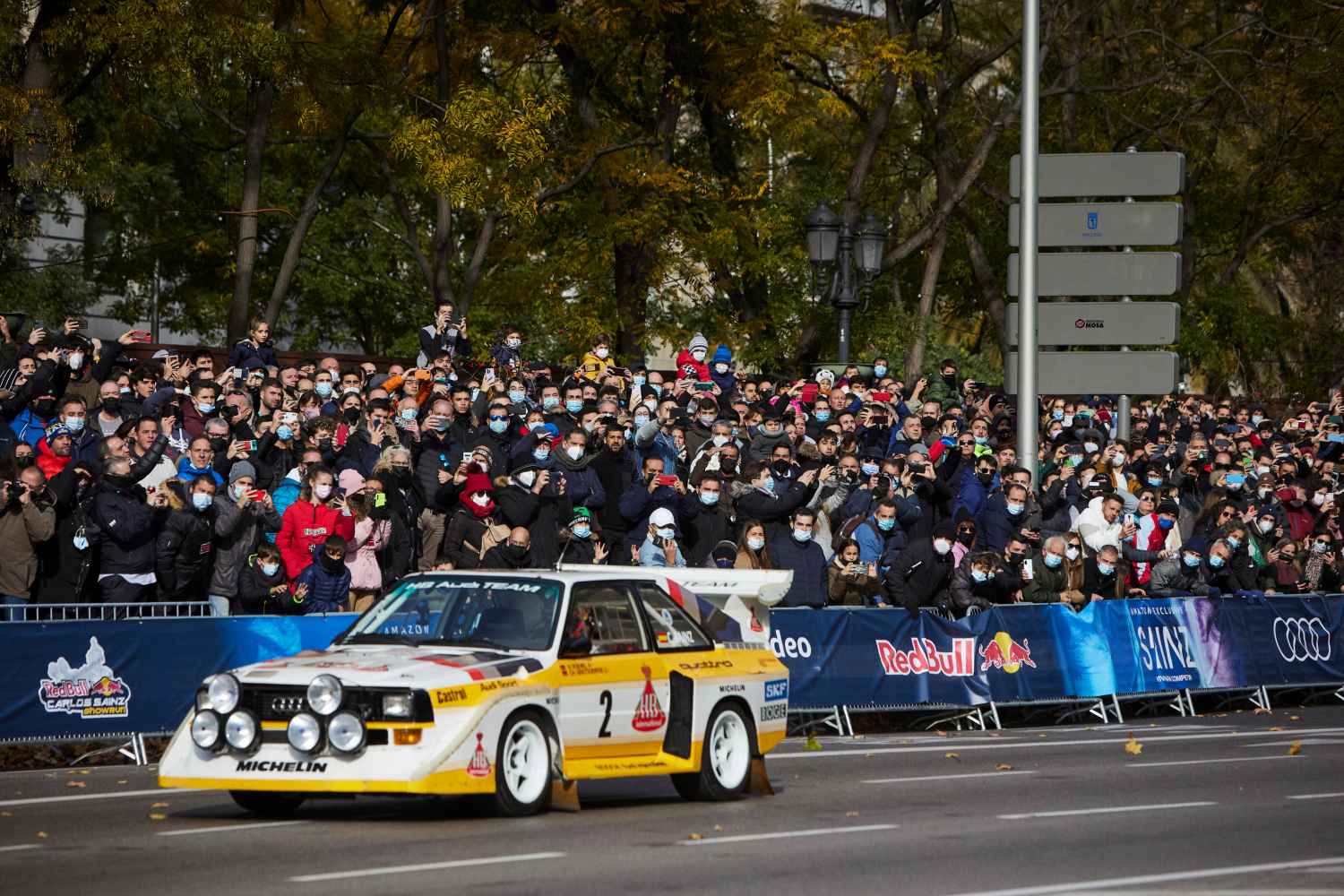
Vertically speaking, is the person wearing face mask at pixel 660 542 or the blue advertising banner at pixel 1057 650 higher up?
the person wearing face mask at pixel 660 542

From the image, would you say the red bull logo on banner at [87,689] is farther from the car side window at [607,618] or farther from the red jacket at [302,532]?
the car side window at [607,618]

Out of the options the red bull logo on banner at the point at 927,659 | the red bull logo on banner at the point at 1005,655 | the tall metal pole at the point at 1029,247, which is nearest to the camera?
the red bull logo on banner at the point at 927,659

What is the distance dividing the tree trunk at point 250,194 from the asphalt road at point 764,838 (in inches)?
599

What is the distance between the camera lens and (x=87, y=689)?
16547mm

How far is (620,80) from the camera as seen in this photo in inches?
1486

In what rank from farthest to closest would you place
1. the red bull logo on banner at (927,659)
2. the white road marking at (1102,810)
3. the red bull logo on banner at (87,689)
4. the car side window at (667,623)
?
the red bull logo on banner at (927,659)
the red bull logo on banner at (87,689)
the car side window at (667,623)
the white road marking at (1102,810)

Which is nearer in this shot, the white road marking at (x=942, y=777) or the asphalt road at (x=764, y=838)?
the asphalt road at (x=764, y=838)

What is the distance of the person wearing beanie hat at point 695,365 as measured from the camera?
1080 inches

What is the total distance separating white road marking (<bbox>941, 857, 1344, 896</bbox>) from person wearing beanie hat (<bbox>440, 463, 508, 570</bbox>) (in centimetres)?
989

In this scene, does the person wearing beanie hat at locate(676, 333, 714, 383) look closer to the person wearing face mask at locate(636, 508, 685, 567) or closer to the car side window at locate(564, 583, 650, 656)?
the person wearing face mask at locate(636, 508, 685, 567)

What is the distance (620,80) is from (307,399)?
17064 millimetres

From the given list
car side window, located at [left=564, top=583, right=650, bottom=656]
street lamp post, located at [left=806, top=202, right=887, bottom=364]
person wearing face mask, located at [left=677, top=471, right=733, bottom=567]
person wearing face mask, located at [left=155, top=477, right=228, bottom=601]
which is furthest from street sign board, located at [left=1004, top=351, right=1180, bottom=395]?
car side window, located at [left=564, top=583, right=650, bottom=656]

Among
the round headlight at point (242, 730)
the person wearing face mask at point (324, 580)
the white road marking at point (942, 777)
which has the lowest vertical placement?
the white road marking at point (942, 777)

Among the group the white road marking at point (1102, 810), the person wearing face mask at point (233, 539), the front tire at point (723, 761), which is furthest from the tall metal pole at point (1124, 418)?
the front tire at point (723, 761)
